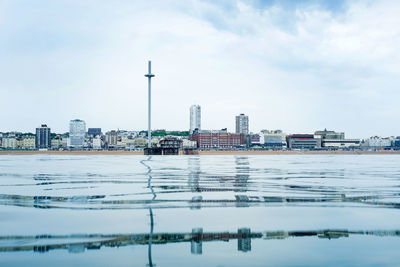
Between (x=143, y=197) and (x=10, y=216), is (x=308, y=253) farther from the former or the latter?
(x=143, y=197)

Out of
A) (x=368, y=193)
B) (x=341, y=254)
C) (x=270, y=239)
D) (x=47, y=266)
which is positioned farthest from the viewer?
(x=368, y=193)

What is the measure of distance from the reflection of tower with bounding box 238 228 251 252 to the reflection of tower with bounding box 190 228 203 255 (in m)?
0.94

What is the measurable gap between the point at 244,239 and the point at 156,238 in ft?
7.34

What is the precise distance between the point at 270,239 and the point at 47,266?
5.49 metres

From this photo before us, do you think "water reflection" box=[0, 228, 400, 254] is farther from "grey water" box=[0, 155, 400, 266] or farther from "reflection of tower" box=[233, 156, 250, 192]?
"reflection of tower" box=[233, 156, 250, 192]

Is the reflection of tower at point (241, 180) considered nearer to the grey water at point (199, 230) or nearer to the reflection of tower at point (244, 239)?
the grey water at point (199, 230)

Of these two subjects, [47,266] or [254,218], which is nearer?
[47,266]

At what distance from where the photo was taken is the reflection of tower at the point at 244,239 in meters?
10.5

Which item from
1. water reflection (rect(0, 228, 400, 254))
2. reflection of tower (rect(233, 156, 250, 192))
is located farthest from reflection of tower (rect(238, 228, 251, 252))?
reflection of tower (rect(233, 156, 250, 192))

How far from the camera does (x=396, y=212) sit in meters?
15.8

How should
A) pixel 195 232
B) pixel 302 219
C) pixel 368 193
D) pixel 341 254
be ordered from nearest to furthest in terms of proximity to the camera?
pixel 341 254 → pixel 195 232 → pixel 302 219 → pixel 368 193

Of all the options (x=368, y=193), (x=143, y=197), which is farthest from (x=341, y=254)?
(x=368, y=193)

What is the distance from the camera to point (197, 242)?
439 inches

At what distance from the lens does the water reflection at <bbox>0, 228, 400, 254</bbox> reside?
10.5m
